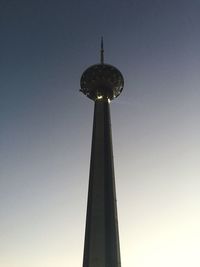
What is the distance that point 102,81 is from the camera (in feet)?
227

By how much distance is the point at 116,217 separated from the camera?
2061 inches

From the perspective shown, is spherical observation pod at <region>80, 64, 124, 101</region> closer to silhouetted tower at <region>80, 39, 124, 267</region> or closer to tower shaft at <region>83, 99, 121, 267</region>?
silhouetted tower at <region>80, 39, 124, 267</region>

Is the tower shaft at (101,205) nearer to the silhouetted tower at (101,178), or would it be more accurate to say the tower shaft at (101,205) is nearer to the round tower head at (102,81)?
the silhouetted tower at (101,178)

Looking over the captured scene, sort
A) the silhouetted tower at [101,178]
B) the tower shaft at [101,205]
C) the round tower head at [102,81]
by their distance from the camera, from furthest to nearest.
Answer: the round tower head at [102,81] → the silhouetted tower at [101,178] → the tower shaft at [101,205]

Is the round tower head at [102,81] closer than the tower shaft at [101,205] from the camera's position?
No

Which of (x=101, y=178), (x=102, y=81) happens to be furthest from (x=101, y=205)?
(x=102, y=81)

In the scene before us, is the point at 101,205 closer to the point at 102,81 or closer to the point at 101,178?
the point at 101,178

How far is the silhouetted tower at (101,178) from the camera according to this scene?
4803 cm

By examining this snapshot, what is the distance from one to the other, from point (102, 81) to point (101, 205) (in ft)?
94.5

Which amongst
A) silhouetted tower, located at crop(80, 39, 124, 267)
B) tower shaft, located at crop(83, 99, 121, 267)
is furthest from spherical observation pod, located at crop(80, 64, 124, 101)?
tower shaft, located at crop(83, 99, 121, 267)

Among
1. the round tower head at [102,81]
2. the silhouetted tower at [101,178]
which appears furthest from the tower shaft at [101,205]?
the round tower head at [102,81]

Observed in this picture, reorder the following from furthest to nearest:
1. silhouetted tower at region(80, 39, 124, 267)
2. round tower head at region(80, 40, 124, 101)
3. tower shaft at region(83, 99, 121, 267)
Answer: round tower head at region(80, 40, 124, 101), silhouetted tower at region(80, 39, 124, 267), tower shaft at region(83, 99, 121, 267)

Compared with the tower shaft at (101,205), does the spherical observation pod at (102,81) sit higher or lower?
higher

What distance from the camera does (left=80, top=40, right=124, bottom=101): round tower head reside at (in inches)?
2717
